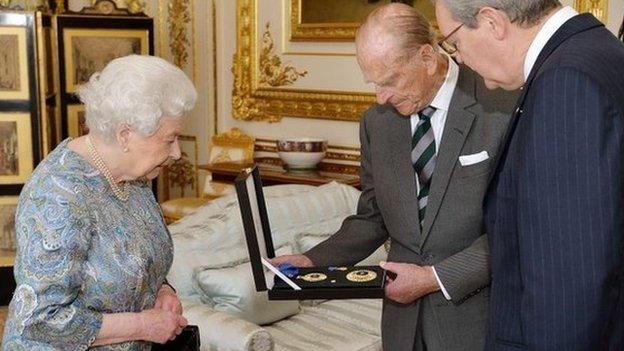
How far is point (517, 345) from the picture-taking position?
1.34 metres

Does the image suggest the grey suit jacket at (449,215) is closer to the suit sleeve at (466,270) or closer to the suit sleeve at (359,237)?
the suit sleeve at (466,270)

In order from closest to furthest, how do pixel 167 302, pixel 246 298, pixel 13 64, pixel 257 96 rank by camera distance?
pixel 167 302 < pixel 246 298 < pixel 13 64 < pixel 257 96

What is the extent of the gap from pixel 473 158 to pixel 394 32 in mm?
361

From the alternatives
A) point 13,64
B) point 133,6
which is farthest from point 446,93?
point 133,6

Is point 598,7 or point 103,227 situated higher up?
point 598,7

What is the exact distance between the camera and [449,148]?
189cm

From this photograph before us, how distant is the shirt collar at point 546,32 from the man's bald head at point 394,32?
0.56 m

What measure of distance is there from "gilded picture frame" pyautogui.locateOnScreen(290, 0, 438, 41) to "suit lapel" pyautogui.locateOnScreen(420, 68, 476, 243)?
314 centimetres

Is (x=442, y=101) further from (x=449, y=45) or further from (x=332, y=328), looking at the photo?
(x=332, y=328)

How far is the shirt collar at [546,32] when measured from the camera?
1324 millimetres

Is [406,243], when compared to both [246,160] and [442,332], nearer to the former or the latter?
[442,332]

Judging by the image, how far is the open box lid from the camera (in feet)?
5.64

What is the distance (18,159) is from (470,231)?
161 inches

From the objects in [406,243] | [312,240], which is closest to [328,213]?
[312,240]
